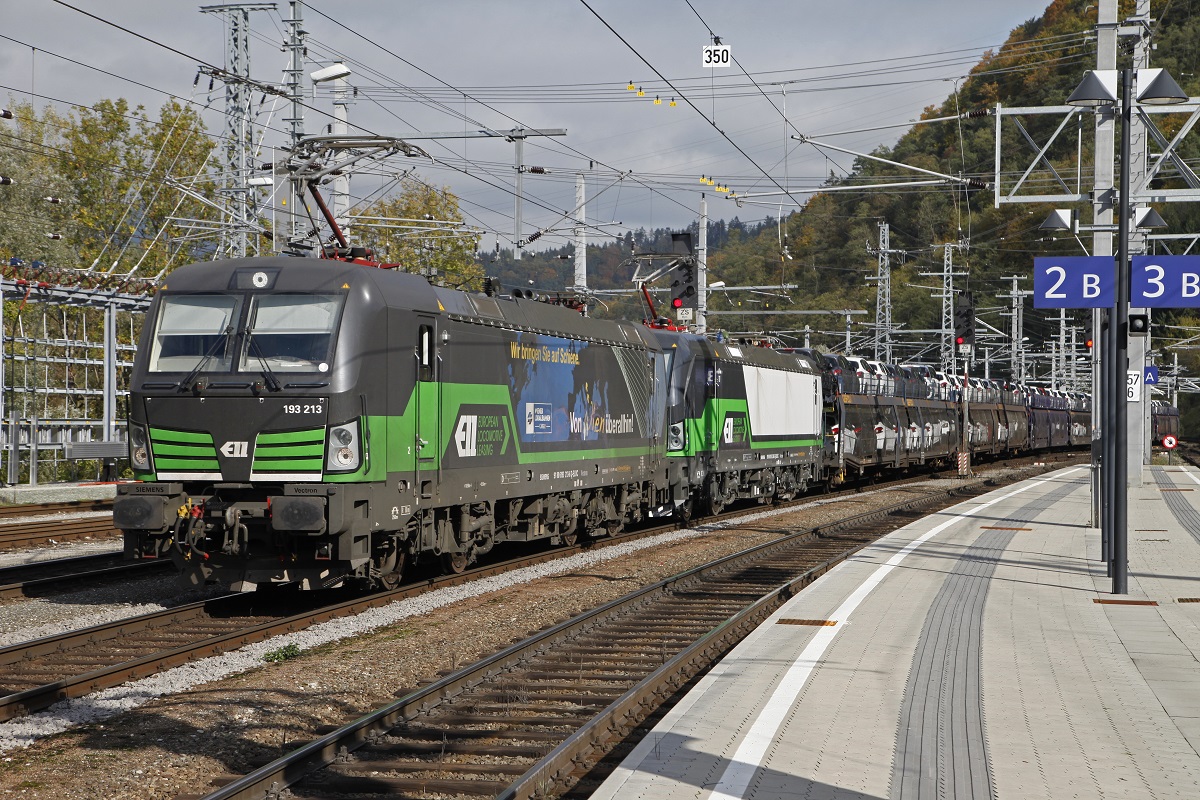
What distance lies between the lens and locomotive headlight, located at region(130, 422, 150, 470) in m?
12.3

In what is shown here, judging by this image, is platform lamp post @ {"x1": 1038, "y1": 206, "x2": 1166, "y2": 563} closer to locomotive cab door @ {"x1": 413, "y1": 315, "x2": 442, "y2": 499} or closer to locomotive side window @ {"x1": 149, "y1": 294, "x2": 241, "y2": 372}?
locomotive cab door @ {"x1": 413, "y1": 315, "x2": 442, "y2": 499}

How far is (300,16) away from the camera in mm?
29531

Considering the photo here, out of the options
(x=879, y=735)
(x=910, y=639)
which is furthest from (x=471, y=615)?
(x=879, y=735)

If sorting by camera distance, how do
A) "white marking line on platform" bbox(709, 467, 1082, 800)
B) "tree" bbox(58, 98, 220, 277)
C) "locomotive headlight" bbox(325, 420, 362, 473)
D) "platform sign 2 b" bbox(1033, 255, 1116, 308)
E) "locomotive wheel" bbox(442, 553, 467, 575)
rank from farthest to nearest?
"tree" bbox(58, 98, 220, 277) < "locomotive wheel" bbox(442, 553, 467, 575) < "platform sign 2 b" bbox(1033, 255, 1116, 308) < "locomotive headlight" bbox(325, 420, 362, 473) < "white marking line on platform" bbox(709, 467, 1082, 800)

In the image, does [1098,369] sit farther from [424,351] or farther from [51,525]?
[51,525]

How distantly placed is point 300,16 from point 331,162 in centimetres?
798

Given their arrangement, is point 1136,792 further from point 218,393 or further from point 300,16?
point 300,16

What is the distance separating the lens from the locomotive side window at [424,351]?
43.4ft

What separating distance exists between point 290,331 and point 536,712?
5359mm

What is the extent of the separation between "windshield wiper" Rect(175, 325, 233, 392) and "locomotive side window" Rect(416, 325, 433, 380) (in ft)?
6.52

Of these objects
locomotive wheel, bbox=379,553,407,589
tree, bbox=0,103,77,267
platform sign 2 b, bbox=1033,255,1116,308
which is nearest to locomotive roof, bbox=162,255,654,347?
locomotive wheel, bbox=379,553,407,589

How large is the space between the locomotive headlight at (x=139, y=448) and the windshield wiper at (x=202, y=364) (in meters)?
0.68

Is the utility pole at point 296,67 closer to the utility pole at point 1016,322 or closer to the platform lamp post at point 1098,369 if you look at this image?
the platform lamp post at point 1098,369

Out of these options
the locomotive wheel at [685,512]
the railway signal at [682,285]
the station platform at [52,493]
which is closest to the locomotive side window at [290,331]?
the locomotive wheel at [685,512]
